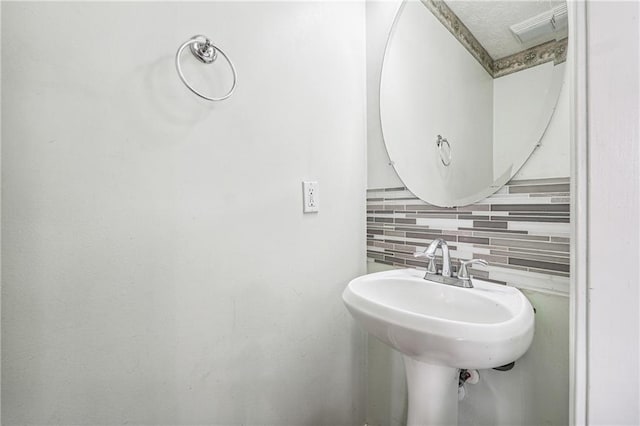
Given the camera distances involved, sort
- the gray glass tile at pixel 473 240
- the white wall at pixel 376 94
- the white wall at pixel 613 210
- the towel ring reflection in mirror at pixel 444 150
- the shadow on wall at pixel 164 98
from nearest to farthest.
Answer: the white wall at pixel 613 210 → the shadow on wall at pixel 164 98 → the gray glass tile at pixel 473 240 → the towel ring reflection in mirror at pixel 444 150 → the white wall at pixel 376 94

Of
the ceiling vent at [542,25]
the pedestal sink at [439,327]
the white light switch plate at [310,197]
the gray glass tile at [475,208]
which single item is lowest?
the pedestal sink at [439,327]

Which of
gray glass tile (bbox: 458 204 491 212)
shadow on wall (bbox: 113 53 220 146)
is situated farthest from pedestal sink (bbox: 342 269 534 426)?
shadow on wall (bbox: 113 53 220 146)

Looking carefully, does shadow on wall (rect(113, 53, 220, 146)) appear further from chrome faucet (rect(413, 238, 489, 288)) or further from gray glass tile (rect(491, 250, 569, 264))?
gray glass tile (rect(491, 250, 569, 264))

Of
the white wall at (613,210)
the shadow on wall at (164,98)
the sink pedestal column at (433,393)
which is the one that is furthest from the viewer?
the sink pedestal column at (433,393)

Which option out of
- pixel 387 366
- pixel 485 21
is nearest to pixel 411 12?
pixel 485 21

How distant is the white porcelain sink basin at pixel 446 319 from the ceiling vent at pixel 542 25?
30.0 inches

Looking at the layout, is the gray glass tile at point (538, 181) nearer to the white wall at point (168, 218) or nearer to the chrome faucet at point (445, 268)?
the chrome faucet at point (445, 268)

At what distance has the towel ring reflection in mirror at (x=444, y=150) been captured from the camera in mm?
1019

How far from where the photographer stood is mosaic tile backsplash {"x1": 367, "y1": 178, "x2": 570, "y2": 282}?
2.51ft

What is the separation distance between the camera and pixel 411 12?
109cm

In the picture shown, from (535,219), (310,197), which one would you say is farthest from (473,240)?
(310,197)

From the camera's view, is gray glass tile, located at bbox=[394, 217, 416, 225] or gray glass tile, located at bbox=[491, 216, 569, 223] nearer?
gray glass tile, located at bbox=[491, 216, 569, 223]

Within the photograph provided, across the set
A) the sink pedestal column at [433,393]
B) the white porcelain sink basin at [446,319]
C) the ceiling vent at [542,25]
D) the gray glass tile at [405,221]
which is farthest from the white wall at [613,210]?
the gray glass tile at [405,221]

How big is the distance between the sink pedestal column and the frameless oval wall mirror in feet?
1.78
